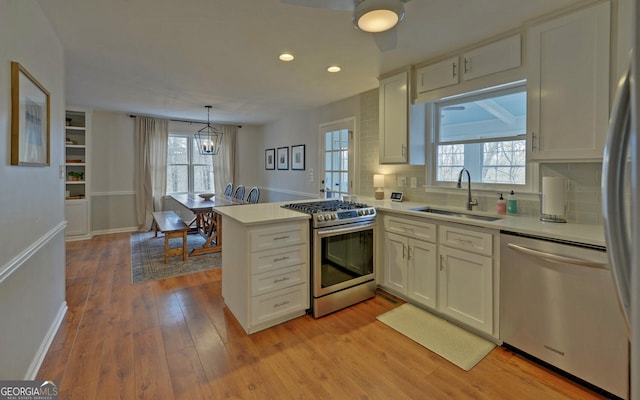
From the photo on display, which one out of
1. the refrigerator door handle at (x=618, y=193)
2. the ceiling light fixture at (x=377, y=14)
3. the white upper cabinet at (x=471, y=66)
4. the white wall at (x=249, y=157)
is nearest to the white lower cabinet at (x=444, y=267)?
the white upper cabinet at (x=471, y=66)

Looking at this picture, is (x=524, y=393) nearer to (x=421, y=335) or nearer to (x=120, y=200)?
(x=421, y=335)

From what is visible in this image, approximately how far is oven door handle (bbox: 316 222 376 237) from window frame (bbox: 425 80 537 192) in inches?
36.4

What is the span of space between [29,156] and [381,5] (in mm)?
2188

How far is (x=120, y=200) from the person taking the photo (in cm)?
594

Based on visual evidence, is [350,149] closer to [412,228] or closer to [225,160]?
[412,228]

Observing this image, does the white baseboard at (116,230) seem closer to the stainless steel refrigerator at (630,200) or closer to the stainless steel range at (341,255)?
the stainless steel range at (341,255)

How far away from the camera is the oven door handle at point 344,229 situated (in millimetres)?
2557

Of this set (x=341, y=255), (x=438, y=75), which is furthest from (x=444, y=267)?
(x=438, y=75)

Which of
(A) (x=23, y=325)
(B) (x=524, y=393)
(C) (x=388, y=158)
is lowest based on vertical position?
(B) (x=524, y=393)

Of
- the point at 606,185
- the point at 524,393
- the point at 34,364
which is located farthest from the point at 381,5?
the point at 34,364

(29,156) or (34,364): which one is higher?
(29,156)

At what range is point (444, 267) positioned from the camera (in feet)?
8.03

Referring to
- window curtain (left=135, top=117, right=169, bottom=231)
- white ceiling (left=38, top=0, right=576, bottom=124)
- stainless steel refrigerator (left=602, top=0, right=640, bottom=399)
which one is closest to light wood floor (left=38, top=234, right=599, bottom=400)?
stainless steel refrigerator (left=602, top=0, right=640, bottom=399)

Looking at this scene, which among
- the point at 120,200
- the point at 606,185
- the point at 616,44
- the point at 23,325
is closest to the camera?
the point at 606,185
